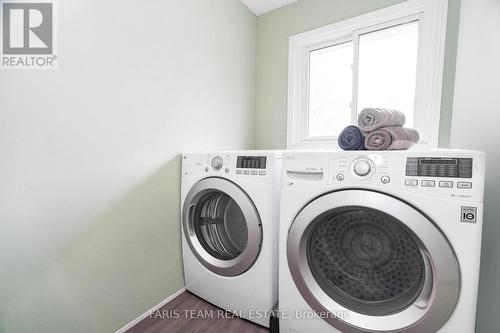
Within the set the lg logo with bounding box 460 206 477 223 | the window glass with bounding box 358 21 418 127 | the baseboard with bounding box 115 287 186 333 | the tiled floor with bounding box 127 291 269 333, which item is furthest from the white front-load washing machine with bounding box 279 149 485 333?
the window glass with bounding box 358 21 418 127

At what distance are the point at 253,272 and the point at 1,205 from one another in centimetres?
99

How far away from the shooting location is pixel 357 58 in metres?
1.62

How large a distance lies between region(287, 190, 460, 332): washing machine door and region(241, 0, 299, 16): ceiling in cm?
181

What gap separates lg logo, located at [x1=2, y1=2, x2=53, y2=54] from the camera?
0.72 meters

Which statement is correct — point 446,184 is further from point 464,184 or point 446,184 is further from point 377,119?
point 377,119

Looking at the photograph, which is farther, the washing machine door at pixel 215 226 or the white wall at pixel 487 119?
the washing machine door at pixel 215 226

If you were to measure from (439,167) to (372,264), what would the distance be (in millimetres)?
426

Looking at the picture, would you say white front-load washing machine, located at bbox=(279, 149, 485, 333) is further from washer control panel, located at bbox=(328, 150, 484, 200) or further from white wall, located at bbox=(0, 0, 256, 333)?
white wall, located at bbox=(0, 0, 256, 333)

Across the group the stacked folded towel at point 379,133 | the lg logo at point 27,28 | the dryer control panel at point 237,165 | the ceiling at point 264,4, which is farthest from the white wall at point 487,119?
the lg logo at point 27,28

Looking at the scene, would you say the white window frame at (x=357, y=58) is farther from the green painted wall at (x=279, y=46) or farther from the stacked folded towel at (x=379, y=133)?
the stacked folded towel at (x=379, y=133)

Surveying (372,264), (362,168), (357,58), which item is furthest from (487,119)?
(357,58)

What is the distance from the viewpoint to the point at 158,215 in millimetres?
1168

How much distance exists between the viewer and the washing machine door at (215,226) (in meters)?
1.11

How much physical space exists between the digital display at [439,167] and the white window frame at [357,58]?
34.6 inches
